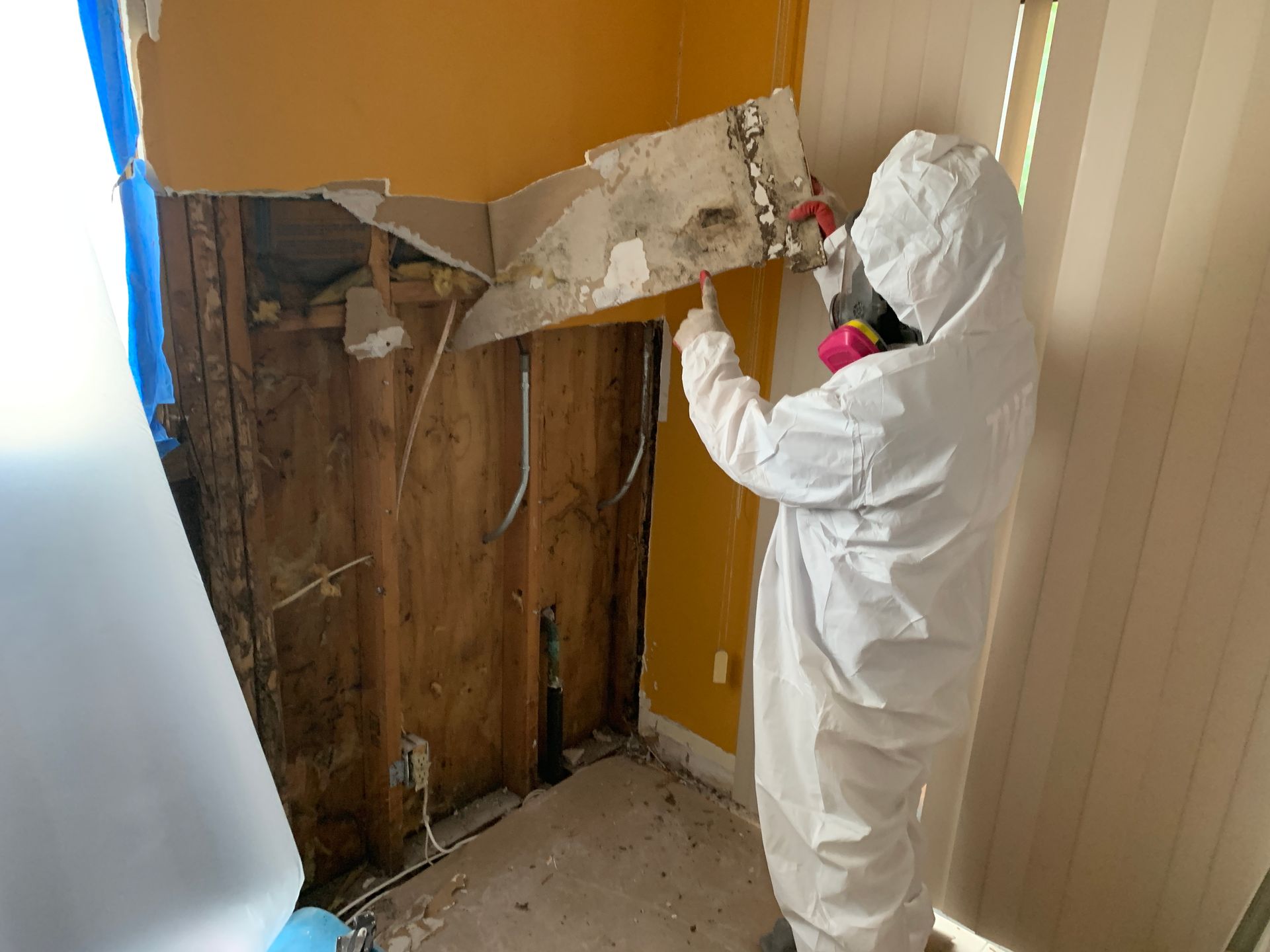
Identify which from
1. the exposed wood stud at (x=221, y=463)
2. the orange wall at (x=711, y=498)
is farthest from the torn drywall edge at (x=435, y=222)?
the orange wall at (x=711, y=498)

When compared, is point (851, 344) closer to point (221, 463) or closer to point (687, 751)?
point (221, 463)

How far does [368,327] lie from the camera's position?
158cm

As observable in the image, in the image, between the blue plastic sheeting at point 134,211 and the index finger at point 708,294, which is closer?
the blue plastic sheeting at point 134,211

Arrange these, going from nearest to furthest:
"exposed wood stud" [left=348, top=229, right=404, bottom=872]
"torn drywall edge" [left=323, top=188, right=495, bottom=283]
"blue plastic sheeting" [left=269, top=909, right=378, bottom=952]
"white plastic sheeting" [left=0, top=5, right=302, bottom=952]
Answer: "white plastic sheeting" [left=0, top=5, right=302, bottom=952] → "blue plastic sheeting" [left=269, top=909, right=378, bottom=952] → "torn drywall edge" [left=323, top=188, right=495, bottom=283] → "exposed wood stud" [left=348, top=229, right=404, bottom=872]

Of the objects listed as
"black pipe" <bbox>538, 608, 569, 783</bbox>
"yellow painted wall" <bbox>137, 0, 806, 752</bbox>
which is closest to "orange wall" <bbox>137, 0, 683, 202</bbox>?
"yellow painted wall" <bbox>137, 0, 806, 752</bbox>

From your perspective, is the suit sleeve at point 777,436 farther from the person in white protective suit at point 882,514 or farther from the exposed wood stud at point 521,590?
the exposed wood stud at point 521,590

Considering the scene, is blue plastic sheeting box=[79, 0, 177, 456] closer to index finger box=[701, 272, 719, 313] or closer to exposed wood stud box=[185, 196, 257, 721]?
exposed wood stud box=[185, 196, 257, 721]

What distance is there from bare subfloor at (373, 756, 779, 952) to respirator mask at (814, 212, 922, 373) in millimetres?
1265

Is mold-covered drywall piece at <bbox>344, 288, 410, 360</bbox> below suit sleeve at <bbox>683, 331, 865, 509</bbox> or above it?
above

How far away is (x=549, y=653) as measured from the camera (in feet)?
7.20

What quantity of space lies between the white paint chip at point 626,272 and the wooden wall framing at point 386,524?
335 mm

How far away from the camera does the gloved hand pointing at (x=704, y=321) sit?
156 cm

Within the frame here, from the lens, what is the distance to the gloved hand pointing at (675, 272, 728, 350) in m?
1.56

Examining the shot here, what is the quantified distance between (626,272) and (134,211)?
809 millimetres
